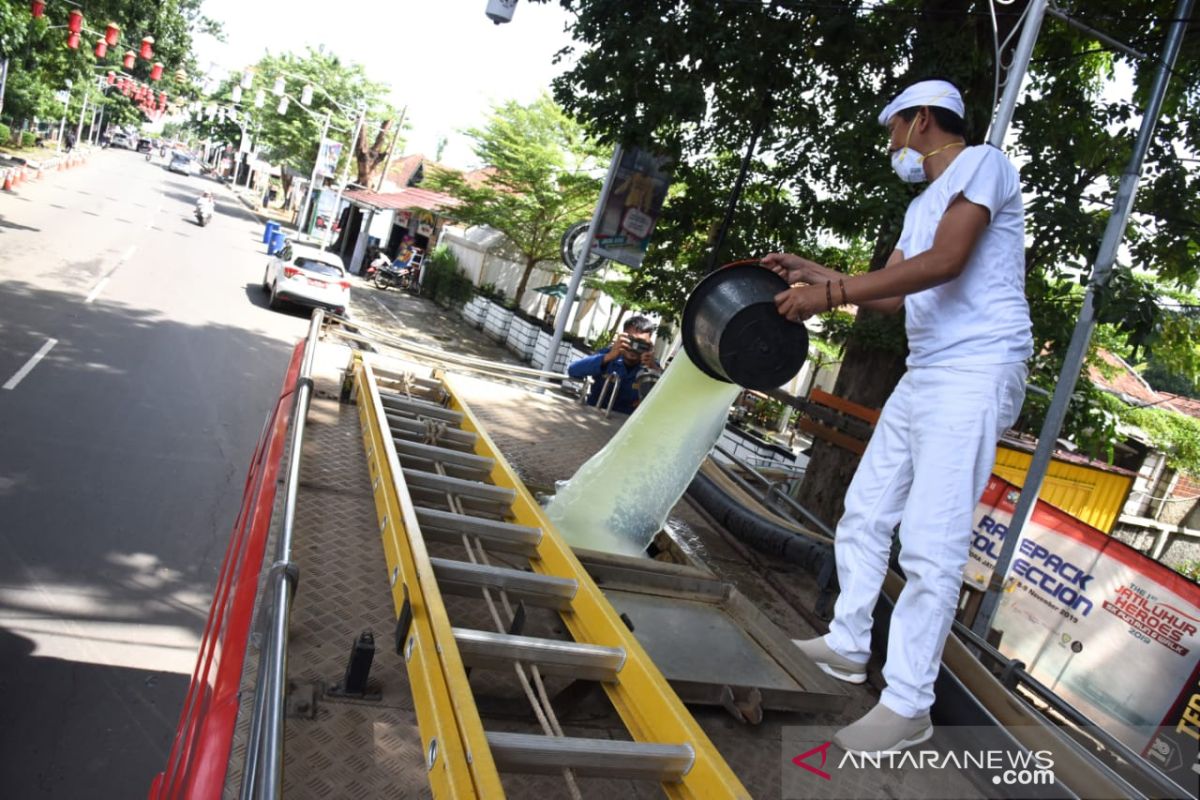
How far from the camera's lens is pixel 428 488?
340 centimetres

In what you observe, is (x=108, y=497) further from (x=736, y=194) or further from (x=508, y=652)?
(x=736, y=194)

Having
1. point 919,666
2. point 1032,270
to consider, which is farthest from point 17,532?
point 1032,270

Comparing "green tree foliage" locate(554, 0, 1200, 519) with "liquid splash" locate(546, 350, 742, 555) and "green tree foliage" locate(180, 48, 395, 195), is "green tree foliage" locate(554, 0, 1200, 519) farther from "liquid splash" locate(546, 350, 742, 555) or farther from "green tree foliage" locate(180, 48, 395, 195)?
"green tree foliage" locate(180, 48, 395, 195)

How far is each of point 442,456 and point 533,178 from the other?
891 inches

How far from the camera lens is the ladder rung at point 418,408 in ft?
15.4

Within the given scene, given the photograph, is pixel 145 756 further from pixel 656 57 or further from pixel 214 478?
pixel 656 57

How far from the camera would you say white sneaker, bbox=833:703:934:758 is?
2318 mm

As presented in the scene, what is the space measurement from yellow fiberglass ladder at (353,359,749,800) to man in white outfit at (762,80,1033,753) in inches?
29.3

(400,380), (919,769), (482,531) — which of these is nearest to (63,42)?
(400,380)

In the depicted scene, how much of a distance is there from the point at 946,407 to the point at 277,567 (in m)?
1.94

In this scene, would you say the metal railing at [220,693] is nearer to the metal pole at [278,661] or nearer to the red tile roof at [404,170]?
the metal pole at [278,661]

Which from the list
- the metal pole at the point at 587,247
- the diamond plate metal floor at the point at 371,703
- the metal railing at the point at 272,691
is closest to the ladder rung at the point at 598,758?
the diamond plate metal floor at the point at 371,703

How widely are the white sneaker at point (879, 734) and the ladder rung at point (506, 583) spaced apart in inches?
36.1

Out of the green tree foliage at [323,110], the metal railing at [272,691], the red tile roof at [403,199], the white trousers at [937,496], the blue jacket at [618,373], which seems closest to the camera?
the metal railing at [272,691]
